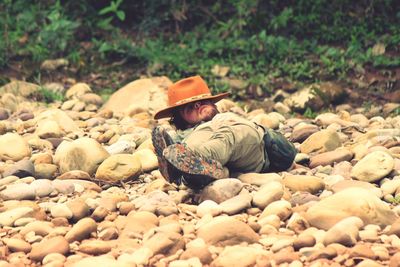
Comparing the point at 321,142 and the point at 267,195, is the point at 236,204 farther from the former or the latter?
the point at 321,142

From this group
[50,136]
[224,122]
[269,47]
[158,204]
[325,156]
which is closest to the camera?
[158,204]

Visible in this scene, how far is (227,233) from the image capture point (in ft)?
12.2

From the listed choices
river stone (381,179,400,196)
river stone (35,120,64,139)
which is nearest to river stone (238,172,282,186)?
river stone (381,179,400,196)

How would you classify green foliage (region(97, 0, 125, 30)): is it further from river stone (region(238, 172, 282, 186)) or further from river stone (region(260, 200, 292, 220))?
river stone (region(260, 200, 292, 220))

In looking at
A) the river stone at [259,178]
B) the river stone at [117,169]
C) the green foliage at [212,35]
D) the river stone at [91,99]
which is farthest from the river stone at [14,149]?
the green foliage at [212,35]

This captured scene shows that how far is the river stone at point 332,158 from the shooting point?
206 inches

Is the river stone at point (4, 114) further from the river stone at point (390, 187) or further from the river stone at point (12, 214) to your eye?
the river stone at point (390, 187)

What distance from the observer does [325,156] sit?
5281mm

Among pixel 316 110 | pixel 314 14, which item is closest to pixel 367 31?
pixel 314 14

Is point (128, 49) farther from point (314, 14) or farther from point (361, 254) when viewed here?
point (361, 254)

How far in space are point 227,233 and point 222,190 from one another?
65 cm

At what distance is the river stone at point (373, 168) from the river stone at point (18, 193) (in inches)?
65.6

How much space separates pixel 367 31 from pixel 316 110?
1.71 metres

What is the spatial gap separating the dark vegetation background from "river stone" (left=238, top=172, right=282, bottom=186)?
3.54m
